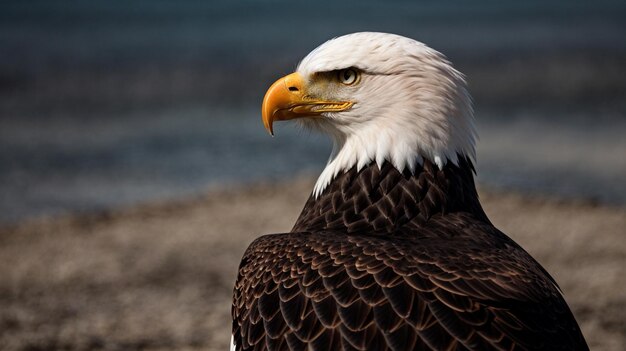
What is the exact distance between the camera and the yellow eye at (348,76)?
12.2 feet

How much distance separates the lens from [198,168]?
35.4ft

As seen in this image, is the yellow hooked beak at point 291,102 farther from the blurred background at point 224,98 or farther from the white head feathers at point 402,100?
the blurred background at point 224,98

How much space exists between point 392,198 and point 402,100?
393 millimetres

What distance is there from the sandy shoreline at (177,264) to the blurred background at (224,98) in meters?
0.82

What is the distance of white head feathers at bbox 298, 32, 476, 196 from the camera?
3.60 metres

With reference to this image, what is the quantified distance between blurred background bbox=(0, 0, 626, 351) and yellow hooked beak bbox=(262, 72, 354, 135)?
6.97 ft

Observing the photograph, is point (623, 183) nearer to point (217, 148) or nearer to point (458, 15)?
point (217, 148)

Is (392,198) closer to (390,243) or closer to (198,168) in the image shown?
(390,243)

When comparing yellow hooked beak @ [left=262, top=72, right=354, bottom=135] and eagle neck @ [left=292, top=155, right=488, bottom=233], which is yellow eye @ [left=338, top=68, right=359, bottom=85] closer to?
yellow hooked beak @ [left=262, top=72, right=354, bottom=135]

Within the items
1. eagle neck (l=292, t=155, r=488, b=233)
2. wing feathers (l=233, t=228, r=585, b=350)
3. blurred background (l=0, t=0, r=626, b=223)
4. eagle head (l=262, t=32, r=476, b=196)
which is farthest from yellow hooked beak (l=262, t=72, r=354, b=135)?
blurred background (l=0, t=0, r=626, b=223)

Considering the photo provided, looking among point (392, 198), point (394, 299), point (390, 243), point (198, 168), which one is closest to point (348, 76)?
point (392, 198)

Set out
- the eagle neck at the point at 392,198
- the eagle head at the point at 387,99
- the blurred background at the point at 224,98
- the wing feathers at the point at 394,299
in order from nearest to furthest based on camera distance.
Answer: the wing feathers at the point at 394,299, the eagle neck at the point at 392,198, the eagle head at the point at 387,99, the blurred background at the point at 224,98

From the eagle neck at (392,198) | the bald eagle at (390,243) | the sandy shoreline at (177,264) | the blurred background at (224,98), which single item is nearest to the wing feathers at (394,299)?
the bald eagle at (390,243)

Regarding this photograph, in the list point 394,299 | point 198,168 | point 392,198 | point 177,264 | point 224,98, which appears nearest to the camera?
point 394,299
